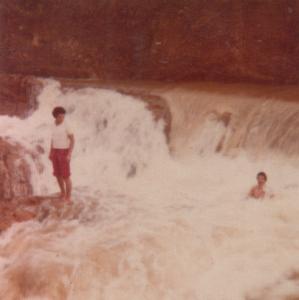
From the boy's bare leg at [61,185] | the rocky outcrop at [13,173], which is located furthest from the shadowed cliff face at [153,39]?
the boy's bare leg at [61,185]

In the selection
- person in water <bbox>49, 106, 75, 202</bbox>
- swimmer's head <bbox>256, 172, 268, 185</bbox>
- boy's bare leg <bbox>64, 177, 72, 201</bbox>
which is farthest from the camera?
swimmer's head <bbox>256, 172, 268, 185</bbox>

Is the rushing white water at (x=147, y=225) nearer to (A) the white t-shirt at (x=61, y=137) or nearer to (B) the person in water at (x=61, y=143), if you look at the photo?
(B) the person in water at (x=61, y=143)

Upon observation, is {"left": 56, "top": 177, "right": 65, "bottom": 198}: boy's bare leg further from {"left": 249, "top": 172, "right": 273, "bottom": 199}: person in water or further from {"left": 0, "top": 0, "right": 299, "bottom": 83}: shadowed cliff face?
{"left": 0, "top": 0, "right": 299, "bottom": 83}: shadowed cliff face

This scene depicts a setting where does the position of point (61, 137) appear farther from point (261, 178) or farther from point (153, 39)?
point (153, 39)

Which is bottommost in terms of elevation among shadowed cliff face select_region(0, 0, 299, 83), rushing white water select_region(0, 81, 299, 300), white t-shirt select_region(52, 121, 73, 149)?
rushing white water select_region(0, 81, 299, 300)

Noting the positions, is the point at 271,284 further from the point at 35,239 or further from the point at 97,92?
the point at 97,92

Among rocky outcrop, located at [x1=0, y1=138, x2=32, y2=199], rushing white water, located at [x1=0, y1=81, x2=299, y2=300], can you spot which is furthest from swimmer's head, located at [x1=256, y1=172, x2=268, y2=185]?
rocky outcrop, located at [x1=0, y1=138, x2=32, y2=199]
